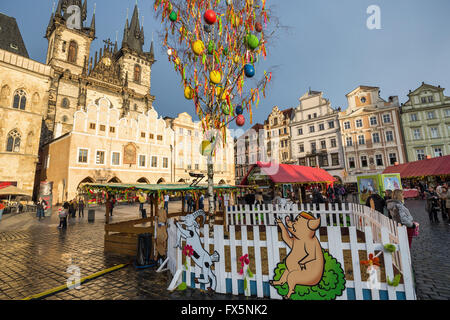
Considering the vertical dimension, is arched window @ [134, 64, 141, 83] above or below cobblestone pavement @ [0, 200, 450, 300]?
above

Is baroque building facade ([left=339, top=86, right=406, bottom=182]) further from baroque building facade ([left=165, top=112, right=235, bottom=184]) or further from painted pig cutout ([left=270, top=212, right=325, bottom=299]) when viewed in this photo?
painted pig cutout ([left=270, top=212, right=325, bottom=299])

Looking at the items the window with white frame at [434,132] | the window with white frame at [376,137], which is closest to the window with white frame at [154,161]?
the window with white frame at [376,137]

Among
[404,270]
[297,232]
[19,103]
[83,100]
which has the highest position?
[83,100]

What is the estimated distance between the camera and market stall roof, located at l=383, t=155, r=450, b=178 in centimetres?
1794

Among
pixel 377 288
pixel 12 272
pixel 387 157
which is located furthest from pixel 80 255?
pixel 387 157

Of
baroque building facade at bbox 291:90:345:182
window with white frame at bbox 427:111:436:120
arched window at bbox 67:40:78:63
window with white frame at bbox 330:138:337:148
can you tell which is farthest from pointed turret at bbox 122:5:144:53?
window with white frame at bbox 427:111:436:120

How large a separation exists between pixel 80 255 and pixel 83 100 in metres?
37.3

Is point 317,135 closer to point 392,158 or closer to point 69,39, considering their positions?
point 392,158

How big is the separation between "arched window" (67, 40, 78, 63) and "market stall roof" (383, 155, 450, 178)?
52032 millimetres

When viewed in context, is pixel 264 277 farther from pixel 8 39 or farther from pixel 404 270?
pixel 8 39

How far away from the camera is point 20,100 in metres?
25.6

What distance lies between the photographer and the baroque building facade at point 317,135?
3641 cm

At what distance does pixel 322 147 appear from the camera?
37.8 m

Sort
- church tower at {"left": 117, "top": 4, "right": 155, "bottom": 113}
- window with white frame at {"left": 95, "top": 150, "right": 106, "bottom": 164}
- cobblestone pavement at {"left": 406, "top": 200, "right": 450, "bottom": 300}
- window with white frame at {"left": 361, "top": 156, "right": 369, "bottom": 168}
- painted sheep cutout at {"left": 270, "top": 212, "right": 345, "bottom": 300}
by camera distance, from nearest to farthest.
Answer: painted sheep cutout at {"left": 270, "top": 212, "right": 345, "bottom": 300} < cobblestone pavement at {"left": 406, "top": 200, "right": 450, "bottom": 300} < window with white frame at {"left": 95, "top": 150, "right": 106, "bottom": 164} < window with white frame at {"left": 361, "top": 156, "right": 369, "bottom": 168} < church tower at {"left": 117, "top": 4, "right": 155, "bottom": 113}
